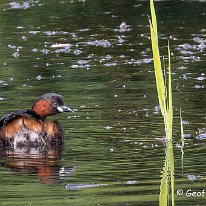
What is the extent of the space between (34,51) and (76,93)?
3494 millimetres

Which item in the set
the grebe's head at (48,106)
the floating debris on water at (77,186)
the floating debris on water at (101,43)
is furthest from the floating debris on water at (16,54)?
the floating debris on water at (77,186)

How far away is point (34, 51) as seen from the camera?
655 inches

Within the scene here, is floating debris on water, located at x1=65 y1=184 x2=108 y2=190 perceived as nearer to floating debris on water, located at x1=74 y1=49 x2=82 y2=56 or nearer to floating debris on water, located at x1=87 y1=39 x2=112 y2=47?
floating debris on water, located at x1=74 y1=49 x2=82 y2=56

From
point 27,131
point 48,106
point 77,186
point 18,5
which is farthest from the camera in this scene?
point 18,5

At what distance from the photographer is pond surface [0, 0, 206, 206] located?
864 cm

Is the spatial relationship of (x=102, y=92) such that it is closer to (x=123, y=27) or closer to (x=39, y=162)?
(x=39, y=162)

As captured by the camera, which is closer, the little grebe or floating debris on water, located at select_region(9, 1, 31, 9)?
the little grebe

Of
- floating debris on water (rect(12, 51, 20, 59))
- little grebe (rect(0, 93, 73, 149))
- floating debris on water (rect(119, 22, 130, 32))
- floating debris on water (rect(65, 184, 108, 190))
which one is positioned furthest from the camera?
floating debris on water (rect(119, 22, 130, 32))

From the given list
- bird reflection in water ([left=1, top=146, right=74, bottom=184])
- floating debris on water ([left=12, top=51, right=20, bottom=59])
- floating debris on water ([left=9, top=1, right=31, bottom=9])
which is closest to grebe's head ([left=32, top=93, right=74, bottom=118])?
bird reflection in water ([left=1, top=146, right=74, bottom=184])

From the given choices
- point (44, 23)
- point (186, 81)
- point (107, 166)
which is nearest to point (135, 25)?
point (44, 23)

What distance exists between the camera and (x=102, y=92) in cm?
1328

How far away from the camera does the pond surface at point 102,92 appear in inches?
340

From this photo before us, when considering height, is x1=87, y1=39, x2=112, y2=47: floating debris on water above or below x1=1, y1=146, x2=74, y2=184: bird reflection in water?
above

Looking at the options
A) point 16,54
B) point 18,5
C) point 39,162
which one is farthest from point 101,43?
point 39,162
